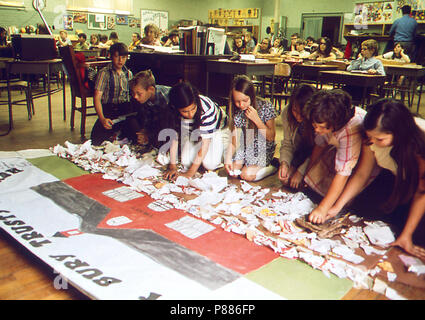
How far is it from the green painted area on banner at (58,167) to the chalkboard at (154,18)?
434 inches

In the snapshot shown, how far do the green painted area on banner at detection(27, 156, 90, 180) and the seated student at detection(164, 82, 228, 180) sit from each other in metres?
0.65

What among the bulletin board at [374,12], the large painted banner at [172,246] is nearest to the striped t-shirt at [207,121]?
the large painted banner at [172,246]

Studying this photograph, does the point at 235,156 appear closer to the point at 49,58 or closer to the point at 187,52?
the point at 187,52

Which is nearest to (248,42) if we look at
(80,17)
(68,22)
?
(80,17)

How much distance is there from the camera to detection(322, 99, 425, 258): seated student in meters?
1.57

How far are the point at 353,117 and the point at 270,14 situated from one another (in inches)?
480

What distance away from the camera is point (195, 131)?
2.59 meters

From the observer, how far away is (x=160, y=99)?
10.00 ft

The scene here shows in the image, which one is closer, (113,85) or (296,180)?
(296,180)

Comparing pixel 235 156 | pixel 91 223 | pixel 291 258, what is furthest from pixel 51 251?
pixel 235 156

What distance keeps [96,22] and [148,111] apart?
9.91 meters

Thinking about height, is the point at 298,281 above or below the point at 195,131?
below

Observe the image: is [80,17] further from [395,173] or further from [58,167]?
[395,173]

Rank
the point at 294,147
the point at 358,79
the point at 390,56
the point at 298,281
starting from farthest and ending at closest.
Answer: the point at 390,56 → the point at 358,79 → the point at 294,147 → the point at 298,281
